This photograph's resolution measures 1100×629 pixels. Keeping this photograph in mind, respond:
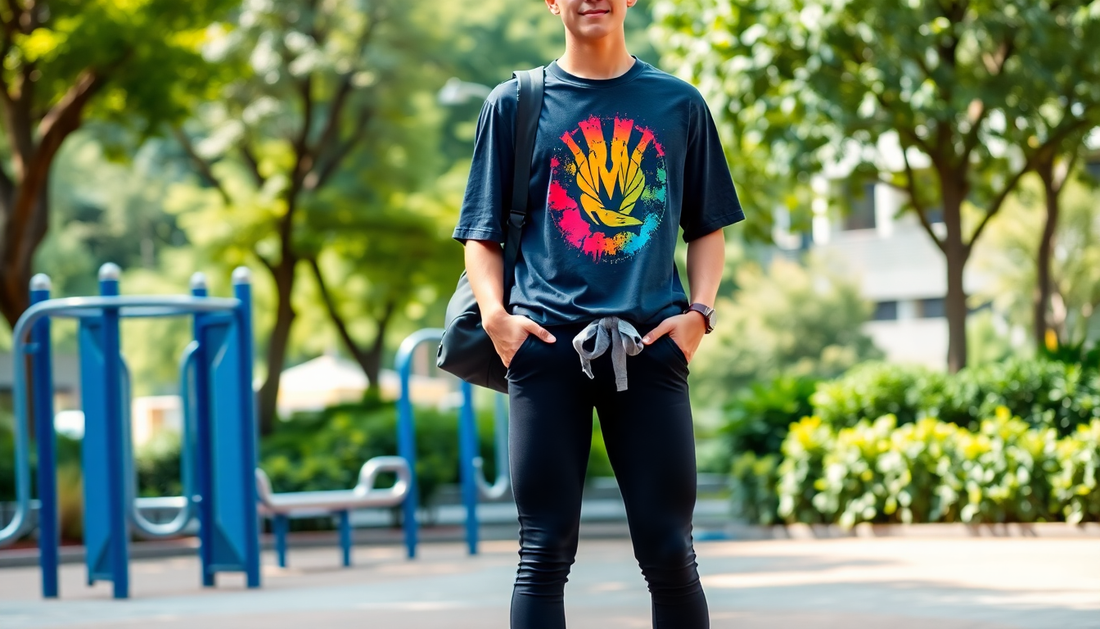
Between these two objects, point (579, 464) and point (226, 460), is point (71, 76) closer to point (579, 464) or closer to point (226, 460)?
point (226, 460)

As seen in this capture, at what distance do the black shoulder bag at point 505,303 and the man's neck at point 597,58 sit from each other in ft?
0.30

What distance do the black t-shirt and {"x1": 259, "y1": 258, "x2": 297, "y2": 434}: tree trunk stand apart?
16.7 m

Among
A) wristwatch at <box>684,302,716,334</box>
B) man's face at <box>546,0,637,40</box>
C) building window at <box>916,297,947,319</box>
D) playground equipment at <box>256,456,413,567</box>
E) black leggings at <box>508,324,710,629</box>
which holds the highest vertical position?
man's face at <box>546,0,637,40</box>

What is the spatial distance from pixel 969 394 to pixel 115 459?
6692 mm

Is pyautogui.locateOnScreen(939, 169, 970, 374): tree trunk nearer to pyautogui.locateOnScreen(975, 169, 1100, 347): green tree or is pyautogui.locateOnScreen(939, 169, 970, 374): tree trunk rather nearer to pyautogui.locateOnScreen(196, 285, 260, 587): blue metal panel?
pyautogui.locateOnScreen(196, 285, 260, 587): blue metal panel

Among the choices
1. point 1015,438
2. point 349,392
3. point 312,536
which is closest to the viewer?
point 1015,438

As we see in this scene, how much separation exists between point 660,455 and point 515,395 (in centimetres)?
35

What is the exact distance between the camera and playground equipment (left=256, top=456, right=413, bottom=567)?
10.1 m

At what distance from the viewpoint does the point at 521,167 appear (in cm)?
329

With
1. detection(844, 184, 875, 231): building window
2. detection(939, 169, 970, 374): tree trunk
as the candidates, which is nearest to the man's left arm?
detection(939, 169, 970, 374): tree trunk

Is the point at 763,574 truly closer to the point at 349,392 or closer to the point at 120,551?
the point at 120,551

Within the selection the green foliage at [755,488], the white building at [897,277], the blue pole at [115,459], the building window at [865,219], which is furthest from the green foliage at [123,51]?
the building window at [865,219]

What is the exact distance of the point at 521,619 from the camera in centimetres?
314

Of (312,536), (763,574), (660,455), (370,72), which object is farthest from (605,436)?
(370,72)
